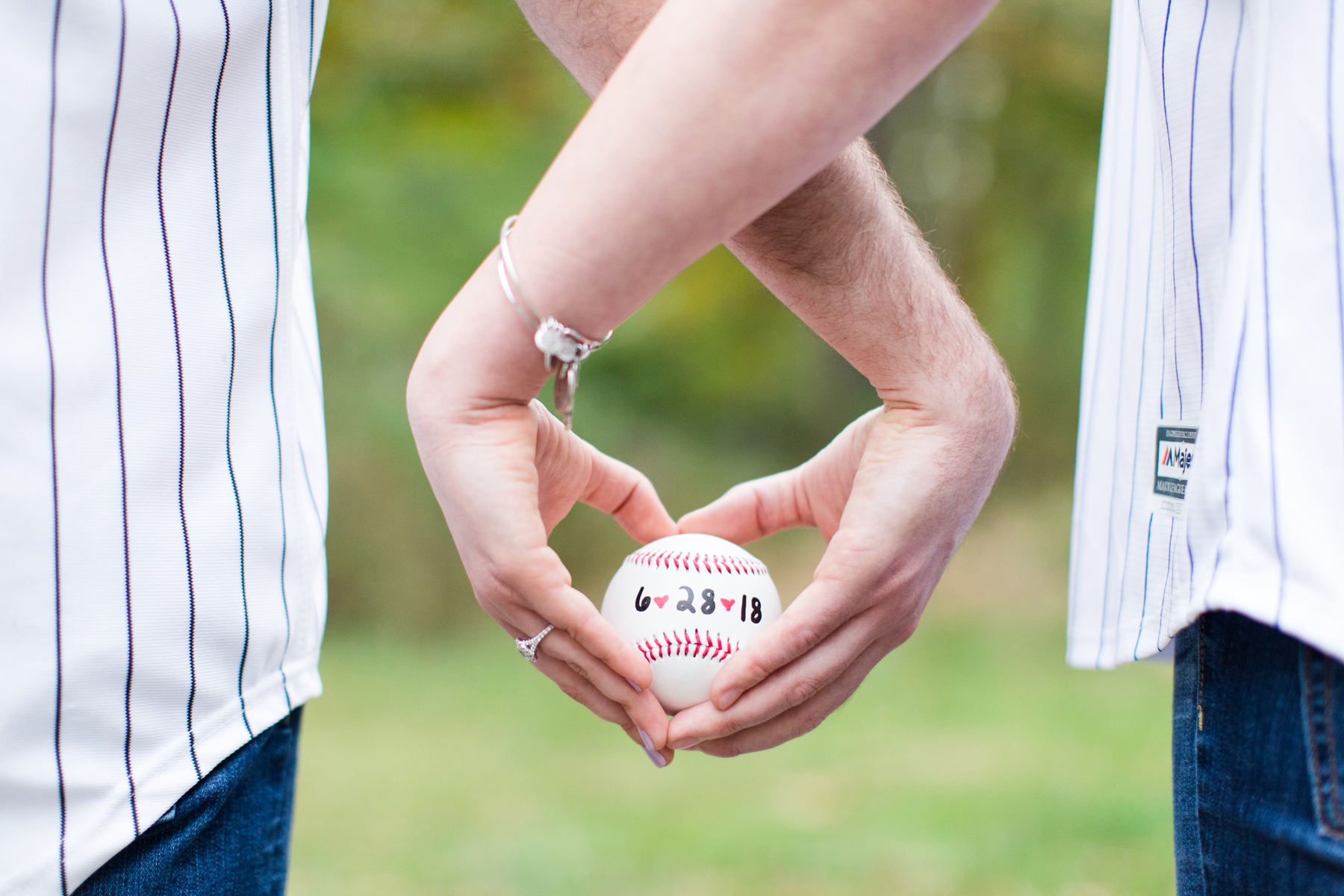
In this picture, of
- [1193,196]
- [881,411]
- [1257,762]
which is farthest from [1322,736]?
[881,411]

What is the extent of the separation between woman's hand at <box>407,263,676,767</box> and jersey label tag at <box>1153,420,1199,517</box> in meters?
0.59

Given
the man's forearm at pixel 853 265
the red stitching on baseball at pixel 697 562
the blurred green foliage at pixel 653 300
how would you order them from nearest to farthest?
the man's forearm at pixel 853 265 < the red stitching on baseball at pixel 697 562 < the blurred green foliage at pixel 653 300

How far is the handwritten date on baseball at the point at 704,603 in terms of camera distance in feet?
5.22

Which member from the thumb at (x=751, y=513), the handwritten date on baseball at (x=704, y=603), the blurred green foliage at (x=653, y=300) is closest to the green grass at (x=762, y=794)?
the blurred green foliage at (x=653, y=300)

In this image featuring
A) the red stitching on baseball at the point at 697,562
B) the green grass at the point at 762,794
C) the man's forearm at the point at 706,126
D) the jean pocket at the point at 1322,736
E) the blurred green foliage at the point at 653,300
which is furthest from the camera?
the blurred green foliage at the point at 653,300

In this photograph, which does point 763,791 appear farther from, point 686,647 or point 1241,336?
point 1241,336

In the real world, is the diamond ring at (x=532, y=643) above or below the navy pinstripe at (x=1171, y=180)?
below

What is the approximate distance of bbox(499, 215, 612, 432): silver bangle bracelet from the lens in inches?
39.3

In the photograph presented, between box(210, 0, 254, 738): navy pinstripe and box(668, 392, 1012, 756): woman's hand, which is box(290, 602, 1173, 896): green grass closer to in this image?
box(668, 392, 1012, 756): woman's hand

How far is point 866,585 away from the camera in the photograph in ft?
4.04

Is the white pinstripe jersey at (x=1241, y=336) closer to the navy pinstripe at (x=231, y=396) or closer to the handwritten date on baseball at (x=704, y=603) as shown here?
the handwritten date on baseball at (x=704, y=603)

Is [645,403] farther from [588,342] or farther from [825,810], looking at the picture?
[588,342]

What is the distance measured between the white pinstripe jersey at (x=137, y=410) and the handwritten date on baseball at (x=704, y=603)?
58cm

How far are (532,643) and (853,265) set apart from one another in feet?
1.88
